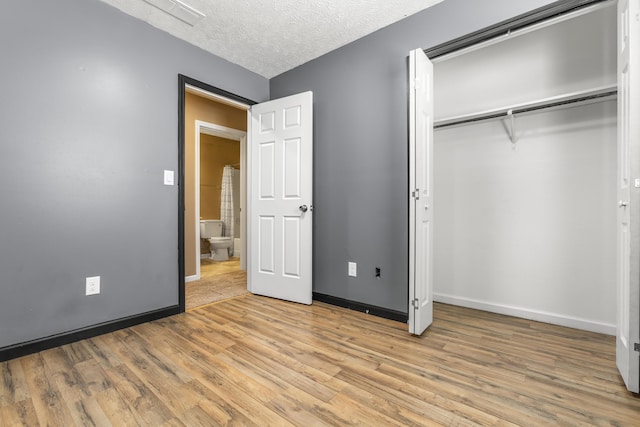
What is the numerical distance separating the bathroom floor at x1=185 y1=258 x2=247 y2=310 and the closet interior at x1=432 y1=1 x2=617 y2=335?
2270 millimetres

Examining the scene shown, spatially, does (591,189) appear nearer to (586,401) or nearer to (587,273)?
(587,273)

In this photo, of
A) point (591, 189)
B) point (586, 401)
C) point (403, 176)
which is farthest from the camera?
point (403, 176)

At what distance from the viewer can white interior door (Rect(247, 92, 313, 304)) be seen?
285 cm

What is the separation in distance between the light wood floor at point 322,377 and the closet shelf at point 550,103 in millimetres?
1709

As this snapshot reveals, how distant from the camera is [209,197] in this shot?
6121 millimetres

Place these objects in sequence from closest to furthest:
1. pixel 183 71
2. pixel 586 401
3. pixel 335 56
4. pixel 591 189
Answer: pixel 586 401 < pixel 591 189 < pixel 183 71 < pixel 335 56

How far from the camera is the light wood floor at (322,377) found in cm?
128

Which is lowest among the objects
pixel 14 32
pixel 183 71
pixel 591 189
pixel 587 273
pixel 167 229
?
pixel 587 273

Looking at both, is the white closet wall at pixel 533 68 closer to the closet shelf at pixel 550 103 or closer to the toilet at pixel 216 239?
the closet shelf at pixel 550 103

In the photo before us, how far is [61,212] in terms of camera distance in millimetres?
1984

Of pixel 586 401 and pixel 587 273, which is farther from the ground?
pixel 587 273

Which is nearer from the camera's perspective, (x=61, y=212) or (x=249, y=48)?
(x=61, y=212)

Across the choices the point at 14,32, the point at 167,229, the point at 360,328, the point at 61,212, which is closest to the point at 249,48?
the point at 14,32

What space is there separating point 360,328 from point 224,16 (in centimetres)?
272
